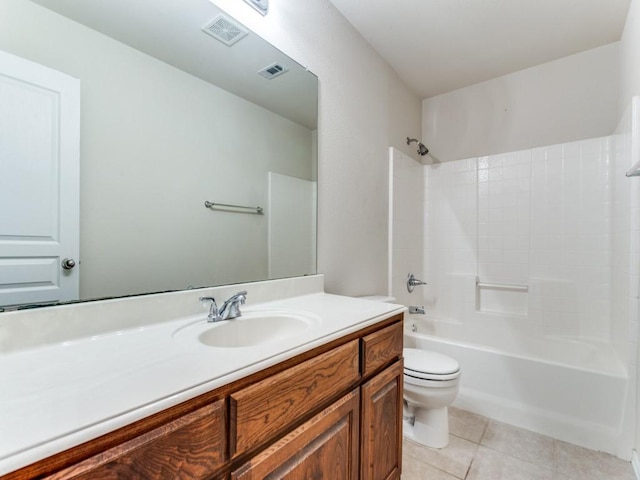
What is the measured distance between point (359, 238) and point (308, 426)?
128 centimetres

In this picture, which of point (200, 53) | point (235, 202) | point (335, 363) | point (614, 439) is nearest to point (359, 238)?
point (235, 202)

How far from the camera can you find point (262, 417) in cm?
69

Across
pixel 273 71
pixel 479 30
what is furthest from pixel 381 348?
pixel 479 30

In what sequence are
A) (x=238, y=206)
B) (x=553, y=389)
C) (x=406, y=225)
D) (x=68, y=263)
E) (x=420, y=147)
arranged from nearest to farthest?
(x=68, y=263) < (x=238, y=206) < (x=553, y=389) < (x=406, y=225) < (x=420, y=147)

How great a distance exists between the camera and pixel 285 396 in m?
0.75

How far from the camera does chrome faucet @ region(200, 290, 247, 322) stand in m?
1.03

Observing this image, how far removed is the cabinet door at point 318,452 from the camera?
70 cm

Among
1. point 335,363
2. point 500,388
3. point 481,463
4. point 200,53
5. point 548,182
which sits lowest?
point 481,463

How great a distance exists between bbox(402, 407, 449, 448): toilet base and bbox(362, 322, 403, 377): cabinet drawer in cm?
66

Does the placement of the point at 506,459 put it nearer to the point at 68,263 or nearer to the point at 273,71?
the point at 68,263

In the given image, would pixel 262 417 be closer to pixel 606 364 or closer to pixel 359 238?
pixel 359 238

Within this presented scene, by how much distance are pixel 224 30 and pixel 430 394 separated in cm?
194

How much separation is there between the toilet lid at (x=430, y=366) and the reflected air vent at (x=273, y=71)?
1.64 metres

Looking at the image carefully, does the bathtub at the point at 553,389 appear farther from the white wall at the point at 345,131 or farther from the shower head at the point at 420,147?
the shower head at the point at 420,147
